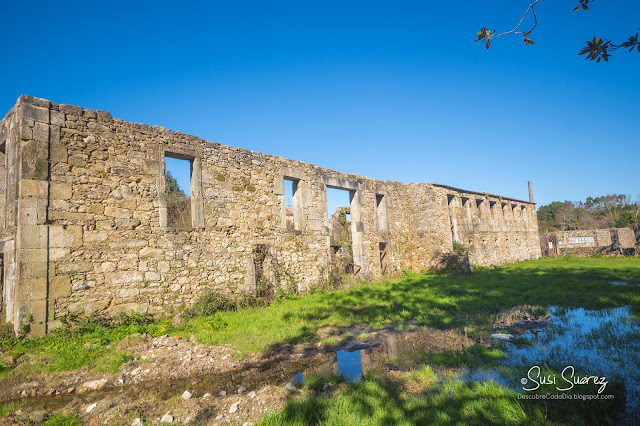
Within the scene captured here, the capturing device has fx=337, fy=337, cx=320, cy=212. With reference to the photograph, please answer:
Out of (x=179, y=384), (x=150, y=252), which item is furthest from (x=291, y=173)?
(x=179, y=384)

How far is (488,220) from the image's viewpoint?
21.1 metres

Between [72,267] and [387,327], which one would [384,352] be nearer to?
[387,327]

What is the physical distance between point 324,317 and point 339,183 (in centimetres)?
667

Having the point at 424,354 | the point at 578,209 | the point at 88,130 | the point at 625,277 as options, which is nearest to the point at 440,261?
the point at 625,277

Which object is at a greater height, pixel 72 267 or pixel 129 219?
pixel 129 219

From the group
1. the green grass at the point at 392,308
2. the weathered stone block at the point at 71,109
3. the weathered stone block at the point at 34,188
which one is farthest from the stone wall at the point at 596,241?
the weathered stone block at the point at 34,188

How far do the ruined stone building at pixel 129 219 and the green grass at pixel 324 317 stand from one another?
81 cm

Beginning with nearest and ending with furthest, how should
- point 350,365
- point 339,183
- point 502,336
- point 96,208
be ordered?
1. point 350,365
2. point 502,336
3. point 96,208
4. point 339,183

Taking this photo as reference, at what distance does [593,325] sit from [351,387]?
499cm

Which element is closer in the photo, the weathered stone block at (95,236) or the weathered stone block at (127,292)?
the weathered stone block at (95,236)

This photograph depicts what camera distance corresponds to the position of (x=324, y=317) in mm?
7984

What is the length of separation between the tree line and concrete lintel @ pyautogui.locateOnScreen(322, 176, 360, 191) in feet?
119

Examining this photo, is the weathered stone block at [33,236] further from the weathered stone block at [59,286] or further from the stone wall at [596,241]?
the stone wall at [596,241]

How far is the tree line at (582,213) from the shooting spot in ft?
133
